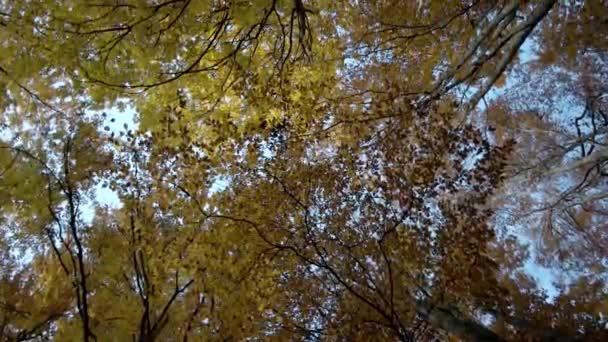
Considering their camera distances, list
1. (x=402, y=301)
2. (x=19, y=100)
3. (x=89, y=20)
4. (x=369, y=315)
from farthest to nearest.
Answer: (x=19, y=100) < (x=402, y=301) < (x=369, y=315) < (x=89, y=20)

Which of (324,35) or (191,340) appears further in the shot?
(324,35)

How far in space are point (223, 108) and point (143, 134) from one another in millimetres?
1115

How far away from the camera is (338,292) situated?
471 cm

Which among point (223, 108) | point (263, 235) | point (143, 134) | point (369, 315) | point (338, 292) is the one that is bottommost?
point (369, 315)

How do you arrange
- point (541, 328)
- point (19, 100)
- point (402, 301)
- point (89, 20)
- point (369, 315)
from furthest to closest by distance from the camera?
point (541, 328) < point (19, 100) < point (402, 301) < point (369, 315) < point (89, 20)

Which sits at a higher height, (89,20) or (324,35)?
(324,35)

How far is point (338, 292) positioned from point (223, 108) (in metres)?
2.69

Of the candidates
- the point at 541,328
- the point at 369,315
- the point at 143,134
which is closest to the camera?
the point at 369,315

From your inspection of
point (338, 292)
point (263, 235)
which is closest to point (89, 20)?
point (263, 235)

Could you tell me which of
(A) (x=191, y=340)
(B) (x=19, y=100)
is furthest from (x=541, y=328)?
(B) (x=19, y=100)

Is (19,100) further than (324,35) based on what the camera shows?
No

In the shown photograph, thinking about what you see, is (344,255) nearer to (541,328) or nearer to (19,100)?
(541,328)

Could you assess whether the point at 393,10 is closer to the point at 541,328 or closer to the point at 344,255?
the point at 344,255

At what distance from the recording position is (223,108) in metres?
5.66
